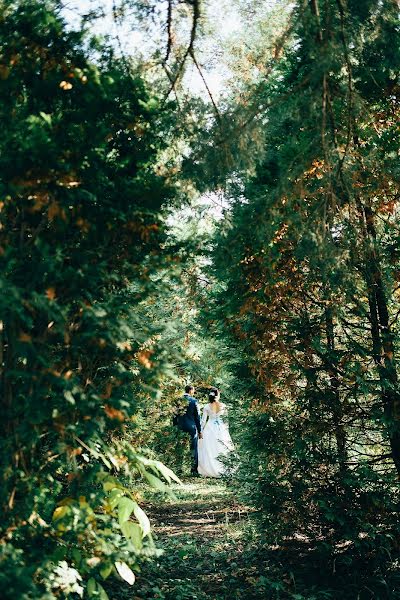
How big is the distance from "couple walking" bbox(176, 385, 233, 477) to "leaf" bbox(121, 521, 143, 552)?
808 cm

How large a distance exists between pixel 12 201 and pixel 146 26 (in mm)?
2344

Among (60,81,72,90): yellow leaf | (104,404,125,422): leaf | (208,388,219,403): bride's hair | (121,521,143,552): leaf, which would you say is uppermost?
(60,81,72,90): yellow leaf

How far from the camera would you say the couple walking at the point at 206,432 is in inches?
472

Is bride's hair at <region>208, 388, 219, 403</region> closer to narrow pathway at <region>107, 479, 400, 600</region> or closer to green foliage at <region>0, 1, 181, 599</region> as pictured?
narrow pathway at <region>107, 479, 400, 600</region>

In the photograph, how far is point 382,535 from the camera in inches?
199

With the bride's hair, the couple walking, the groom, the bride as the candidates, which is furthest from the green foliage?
the bride

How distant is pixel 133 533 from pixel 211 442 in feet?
30.7

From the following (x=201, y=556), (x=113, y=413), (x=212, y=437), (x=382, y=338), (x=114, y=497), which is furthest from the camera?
(x=212, y=437)

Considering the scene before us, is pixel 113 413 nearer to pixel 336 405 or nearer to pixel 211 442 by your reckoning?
pixel 336 405

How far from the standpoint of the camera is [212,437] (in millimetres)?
12883

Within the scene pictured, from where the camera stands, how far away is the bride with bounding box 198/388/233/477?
12.5m

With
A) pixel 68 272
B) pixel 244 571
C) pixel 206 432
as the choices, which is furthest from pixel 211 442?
pixel 68 272

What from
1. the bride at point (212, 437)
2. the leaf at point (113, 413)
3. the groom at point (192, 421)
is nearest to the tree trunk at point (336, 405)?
the leaf at point (113, 413)

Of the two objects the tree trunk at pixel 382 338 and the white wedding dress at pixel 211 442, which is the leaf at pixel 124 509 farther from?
the white wedding dress at pixel 211 442
